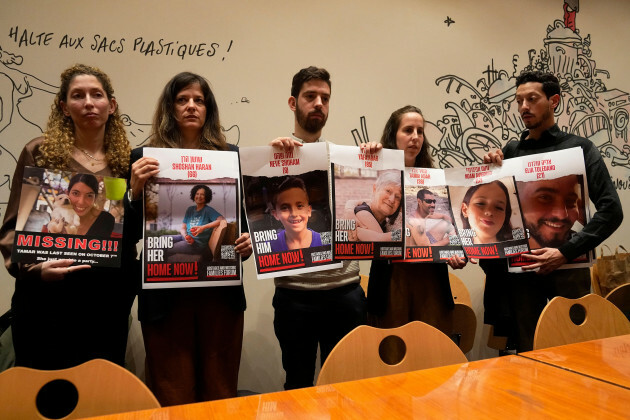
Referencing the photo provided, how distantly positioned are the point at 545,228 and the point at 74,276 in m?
2.03

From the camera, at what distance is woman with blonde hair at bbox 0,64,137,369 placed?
1.50 m

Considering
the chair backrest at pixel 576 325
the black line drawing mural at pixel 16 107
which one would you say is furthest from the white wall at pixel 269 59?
the chair backrest at pixel 576 325

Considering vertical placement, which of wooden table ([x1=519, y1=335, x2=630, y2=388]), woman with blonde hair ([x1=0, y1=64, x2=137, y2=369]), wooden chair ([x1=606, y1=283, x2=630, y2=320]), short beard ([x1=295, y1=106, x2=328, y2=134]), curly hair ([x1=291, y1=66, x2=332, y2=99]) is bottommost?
wooden chair ([x1=606, y1=283, x2=630, y2=320])

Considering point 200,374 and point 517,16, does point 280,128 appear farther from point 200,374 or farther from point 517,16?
point 517,16

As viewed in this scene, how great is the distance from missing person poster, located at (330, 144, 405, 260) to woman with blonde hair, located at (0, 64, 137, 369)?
840 mm

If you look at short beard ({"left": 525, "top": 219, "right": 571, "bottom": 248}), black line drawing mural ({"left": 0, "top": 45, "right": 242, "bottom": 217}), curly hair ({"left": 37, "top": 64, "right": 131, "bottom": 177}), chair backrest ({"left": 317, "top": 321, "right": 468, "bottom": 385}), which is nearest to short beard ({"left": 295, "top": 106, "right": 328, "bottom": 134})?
curly hair ({"left": 37, "top": 64, "right": 131, "bottom": 177})

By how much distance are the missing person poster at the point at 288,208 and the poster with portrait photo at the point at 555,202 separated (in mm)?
994

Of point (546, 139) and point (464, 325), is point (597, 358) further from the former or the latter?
point (464, 325)

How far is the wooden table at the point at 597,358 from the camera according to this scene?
1.11 m

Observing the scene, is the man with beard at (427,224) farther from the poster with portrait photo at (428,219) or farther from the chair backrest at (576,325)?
the chair backrest at (576,325)

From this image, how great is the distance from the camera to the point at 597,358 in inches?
48.4

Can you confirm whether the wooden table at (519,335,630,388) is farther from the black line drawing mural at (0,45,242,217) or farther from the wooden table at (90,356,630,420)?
the black line drawing mural at (0,45,242,217)

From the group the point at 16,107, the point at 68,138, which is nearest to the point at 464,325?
the point at 68,138

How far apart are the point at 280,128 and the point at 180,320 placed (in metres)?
1.66
